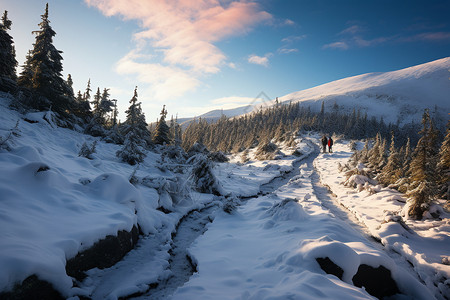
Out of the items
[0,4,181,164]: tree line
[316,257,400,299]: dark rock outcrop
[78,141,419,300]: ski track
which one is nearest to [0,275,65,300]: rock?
[78,141,419,300]: ski track

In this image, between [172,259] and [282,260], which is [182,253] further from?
[282,260]

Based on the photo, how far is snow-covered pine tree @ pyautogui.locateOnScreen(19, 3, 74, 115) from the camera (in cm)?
1364

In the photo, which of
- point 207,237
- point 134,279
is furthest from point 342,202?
point 134,279

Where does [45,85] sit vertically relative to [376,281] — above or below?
above

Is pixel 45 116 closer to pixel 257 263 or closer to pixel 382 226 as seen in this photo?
pixel 257 263

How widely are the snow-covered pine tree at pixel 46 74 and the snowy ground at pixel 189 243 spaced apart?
7551 mm

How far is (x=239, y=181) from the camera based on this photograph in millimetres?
15211

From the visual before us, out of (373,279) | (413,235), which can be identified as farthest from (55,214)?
(413,235)

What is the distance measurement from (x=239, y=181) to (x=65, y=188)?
11295 mm

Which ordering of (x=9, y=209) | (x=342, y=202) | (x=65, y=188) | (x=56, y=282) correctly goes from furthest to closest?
(x=342, y=202) → (x=65, y=188) → (x=9, y=209) → (x=56, y=282)

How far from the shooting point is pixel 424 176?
7.03 metres

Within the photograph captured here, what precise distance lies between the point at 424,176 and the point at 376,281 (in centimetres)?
521

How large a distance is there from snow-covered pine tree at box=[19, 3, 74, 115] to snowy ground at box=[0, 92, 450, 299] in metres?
7.55

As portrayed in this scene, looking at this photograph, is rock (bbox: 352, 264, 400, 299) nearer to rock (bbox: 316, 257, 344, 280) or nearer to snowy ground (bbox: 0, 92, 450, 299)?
snowy ground (bbox: 0, 92, 450, 299)
